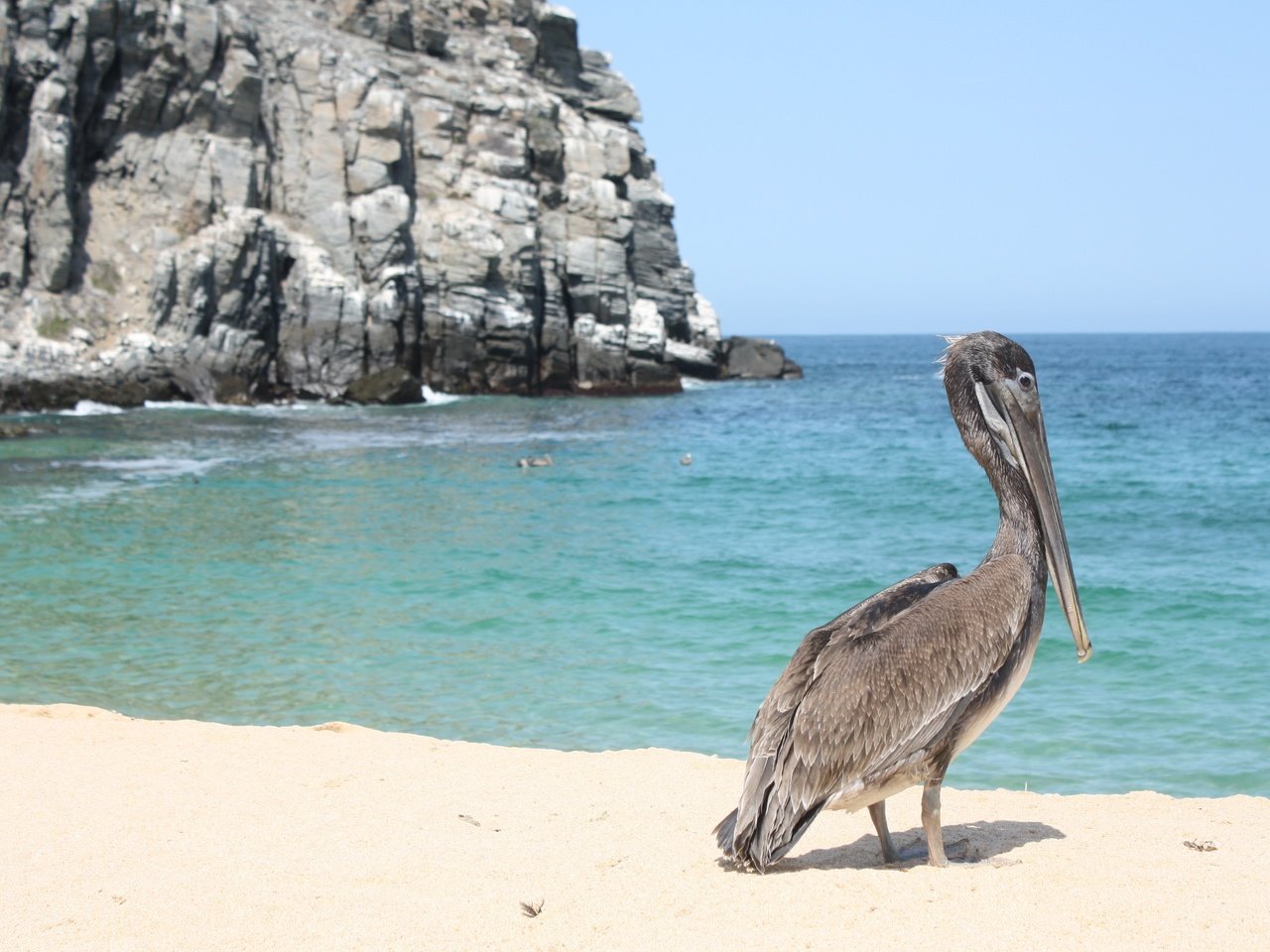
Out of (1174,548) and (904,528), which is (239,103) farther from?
(1174,548)

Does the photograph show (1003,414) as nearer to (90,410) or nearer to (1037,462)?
(1037,462)

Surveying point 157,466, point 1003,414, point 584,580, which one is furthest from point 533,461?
point 1003,414

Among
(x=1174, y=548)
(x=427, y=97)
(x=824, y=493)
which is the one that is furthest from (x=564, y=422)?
(x=1174, y=548)

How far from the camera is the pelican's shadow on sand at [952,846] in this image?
16.3 feet

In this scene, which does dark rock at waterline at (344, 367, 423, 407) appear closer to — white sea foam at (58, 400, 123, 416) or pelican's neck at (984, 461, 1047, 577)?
white sea foam at (58, 400, 123, 416)

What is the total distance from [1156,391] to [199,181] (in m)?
36.9

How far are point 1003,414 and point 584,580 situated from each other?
9181 millimetres

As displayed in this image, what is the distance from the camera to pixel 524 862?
500cm

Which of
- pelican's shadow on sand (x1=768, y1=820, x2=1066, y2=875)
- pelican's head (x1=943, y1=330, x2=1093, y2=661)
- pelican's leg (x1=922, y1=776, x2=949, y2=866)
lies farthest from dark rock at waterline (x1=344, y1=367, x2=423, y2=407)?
pelican's leg (x1=922, y1=776, x2=949, y2=866)

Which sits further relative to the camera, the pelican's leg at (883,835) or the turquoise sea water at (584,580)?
the turquoise sea water at (584,580)

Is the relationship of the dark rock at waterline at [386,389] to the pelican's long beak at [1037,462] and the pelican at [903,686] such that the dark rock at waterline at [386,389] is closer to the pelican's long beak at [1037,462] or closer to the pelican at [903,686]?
the pelican's long beak at [1037,462]

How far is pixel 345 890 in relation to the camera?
179 inches

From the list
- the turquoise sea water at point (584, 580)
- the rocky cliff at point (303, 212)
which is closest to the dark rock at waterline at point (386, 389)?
the rocky cliff at point (303, 212)

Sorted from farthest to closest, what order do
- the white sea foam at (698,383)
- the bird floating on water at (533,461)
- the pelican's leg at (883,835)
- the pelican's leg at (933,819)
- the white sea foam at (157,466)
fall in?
the white sea foam at (698,383) → the bird floating on water at (533,461) → the white sea foam at (157,466) → the pelican's leg at (883,835) → the pelican's leg at (933,819)
